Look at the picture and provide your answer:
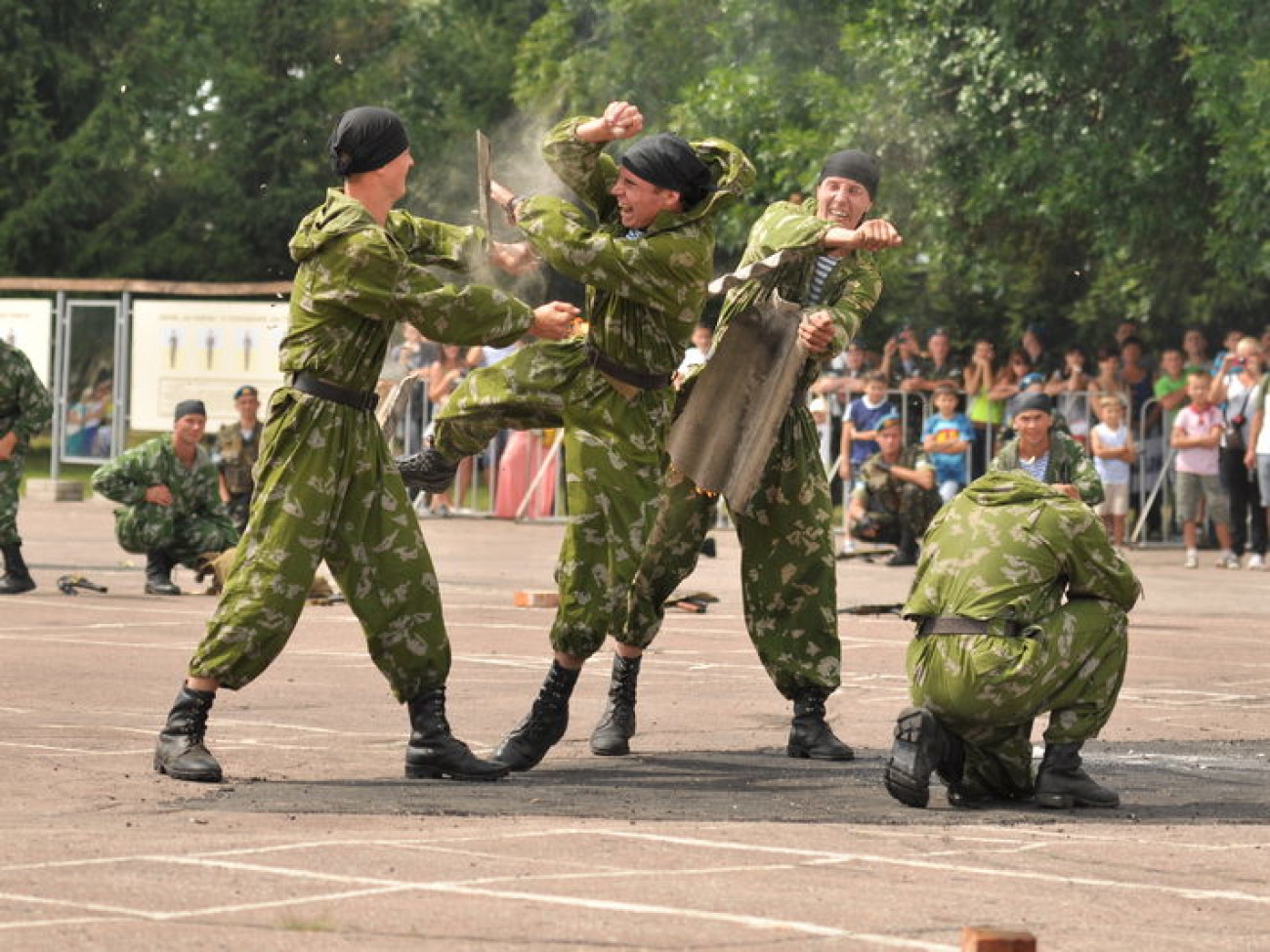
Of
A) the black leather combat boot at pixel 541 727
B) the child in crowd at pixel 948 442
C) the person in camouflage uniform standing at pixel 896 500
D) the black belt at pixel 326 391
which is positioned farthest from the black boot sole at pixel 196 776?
the child in crowd at pixel 948 442

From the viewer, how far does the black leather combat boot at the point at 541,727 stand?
8.71 m

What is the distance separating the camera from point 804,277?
9367 mm

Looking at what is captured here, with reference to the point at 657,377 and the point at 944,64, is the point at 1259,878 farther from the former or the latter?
the point at 944,64

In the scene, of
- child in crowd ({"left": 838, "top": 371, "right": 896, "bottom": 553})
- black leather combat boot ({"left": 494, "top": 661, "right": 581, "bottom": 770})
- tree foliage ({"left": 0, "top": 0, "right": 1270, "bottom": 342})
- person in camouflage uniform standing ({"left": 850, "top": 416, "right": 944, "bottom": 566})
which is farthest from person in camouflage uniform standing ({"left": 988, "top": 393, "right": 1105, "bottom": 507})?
tree foliage ({"left": 0, "top": 0, "right": 1270, "bottom": 342})

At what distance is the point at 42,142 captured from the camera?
44938 mm

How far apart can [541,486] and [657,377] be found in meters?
16.3

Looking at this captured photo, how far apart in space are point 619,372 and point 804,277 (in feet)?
3.02

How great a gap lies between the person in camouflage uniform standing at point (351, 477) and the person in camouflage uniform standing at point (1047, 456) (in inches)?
175

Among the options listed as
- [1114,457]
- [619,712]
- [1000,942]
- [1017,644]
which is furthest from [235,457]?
[1000,942]

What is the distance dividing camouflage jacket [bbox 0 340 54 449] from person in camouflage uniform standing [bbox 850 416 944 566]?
6.54 m

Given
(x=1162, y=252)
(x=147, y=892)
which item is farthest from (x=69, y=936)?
(x=1162, y=252)

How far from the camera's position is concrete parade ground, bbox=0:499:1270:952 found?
5617 millimetres

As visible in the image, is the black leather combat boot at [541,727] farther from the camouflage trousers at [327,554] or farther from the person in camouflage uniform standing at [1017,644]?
the person in camouflage uniform standing at [1017,644]

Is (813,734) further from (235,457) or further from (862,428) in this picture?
(862,428)
